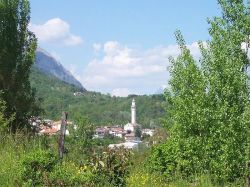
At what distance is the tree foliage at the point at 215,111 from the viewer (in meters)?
13.6

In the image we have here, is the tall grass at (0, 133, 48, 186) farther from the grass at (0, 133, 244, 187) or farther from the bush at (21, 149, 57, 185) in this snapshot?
the bush at (21, 149, 57, 185)

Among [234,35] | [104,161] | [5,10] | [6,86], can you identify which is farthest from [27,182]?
[5,10]

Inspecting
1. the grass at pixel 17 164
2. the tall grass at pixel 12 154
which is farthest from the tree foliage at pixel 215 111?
the tall grass at pixel 12 154

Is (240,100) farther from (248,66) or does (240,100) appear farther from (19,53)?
(19,53)

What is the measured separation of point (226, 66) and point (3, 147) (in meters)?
7.66

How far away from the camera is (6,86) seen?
2306cm

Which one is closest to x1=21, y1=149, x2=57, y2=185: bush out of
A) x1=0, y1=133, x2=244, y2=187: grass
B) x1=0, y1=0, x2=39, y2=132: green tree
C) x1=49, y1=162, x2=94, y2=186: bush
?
x1=49, y1=162, x2=94, y2=186: bush

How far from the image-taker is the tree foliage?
44.7 feet

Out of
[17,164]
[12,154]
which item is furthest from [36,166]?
[12,154]

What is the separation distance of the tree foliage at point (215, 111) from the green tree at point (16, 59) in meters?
9.42

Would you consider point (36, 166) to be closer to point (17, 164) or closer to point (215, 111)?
point (17, 164)

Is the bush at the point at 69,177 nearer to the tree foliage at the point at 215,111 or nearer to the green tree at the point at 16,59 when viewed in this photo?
the tree foliage at the point at 215,111

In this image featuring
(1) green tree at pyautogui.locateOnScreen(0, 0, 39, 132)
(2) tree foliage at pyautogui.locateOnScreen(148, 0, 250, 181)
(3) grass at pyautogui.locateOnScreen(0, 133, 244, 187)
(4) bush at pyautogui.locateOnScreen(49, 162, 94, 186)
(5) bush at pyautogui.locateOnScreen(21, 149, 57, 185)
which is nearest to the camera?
(4) bush at pyautogui.locateOnScreen(49, 162, 94, 186)

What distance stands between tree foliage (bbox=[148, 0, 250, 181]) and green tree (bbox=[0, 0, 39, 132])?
942 centimetres
